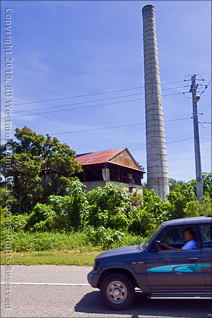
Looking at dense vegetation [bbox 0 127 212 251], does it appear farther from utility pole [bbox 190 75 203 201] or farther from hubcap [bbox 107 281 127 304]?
hubcap [bbox 107 281 127 304]

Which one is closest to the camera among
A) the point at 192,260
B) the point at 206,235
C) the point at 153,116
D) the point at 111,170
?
the point at 192,260

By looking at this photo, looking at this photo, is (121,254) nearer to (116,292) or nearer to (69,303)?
(116,292)

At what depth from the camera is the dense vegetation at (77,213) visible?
12953mm

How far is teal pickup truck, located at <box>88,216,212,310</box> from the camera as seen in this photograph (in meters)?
4.49

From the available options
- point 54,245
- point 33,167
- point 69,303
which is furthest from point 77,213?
point 69,303

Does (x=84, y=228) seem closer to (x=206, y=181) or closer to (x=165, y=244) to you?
(x=165, y=244)

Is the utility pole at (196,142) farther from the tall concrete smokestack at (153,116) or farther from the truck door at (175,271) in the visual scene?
the tall concrete smokestack at (153,116)

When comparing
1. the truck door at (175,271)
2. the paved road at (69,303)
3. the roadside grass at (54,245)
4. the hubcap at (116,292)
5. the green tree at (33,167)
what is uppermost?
the green tree at (33,167)

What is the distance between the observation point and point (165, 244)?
489 cm

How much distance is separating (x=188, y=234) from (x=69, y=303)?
2.82 m

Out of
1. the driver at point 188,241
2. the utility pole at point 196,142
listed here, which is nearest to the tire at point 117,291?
the driver at point 188,241

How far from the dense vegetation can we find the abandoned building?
541 centimetres

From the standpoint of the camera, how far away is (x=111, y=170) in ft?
86.4

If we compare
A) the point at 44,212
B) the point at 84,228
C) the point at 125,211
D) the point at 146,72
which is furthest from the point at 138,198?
the point at 146,72
